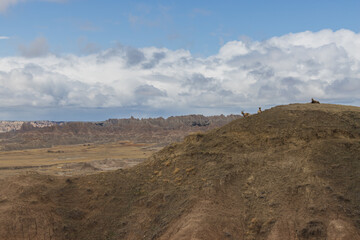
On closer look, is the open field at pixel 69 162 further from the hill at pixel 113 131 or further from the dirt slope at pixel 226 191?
the dirt slope at pixel 226 191

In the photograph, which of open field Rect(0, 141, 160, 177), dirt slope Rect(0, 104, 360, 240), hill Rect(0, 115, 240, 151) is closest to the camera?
dirt slope Rect(0, 104, 360, 240)

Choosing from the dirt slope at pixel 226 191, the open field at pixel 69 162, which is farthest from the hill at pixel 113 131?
the dirt slope at pixel 226 191

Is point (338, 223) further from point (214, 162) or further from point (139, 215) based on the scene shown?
point (139, 215)

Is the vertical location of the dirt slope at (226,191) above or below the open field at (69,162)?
above

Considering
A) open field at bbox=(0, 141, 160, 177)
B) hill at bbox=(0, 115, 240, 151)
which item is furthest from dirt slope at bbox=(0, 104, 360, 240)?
hill at bbox=(0, 115, 240, 151)

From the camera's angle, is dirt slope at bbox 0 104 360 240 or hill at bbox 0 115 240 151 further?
hill at bbox 0 115 240 151

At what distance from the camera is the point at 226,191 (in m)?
15.1

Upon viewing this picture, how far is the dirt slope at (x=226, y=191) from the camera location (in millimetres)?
13164

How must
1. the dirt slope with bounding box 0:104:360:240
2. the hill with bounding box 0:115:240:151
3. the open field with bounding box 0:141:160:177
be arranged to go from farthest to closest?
1. the hill with bounding box 0:115:240:151
2. the open field with bounding box 0:141:160:177
3. the dirt slope with bounding box 0:104:360:240

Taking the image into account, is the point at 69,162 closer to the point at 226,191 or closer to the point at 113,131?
the point at 226,191

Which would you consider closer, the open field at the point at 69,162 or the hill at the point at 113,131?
the open field at the point at 69,162

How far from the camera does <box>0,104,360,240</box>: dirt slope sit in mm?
13164

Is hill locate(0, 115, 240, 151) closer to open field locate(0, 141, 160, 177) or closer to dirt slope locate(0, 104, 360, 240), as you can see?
open field locate(0, 141, 160, 177)

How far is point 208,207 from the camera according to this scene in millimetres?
14203
